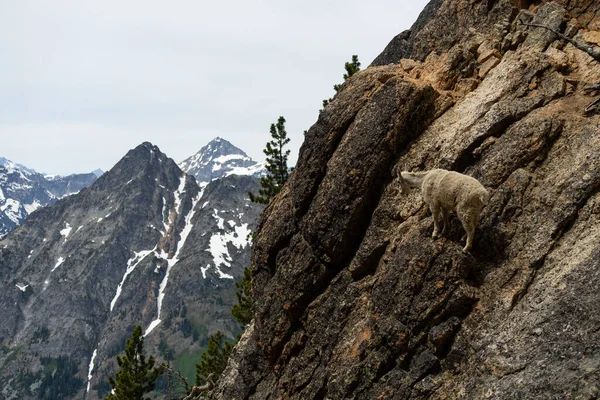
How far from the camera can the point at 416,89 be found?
805 inches

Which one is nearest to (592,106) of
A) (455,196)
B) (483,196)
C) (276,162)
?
(483,196)

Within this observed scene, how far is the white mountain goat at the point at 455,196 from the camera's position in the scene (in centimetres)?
1466

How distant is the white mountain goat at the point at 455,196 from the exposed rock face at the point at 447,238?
37.5 inches

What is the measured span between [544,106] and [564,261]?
7291mm

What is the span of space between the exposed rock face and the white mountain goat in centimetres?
95

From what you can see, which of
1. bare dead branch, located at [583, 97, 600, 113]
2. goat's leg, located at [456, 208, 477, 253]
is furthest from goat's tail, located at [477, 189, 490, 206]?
bare dead branch, located at [583, 97, 600, 113]

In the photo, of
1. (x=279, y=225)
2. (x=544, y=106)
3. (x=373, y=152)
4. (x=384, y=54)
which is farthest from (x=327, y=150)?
(x=384, y=54)

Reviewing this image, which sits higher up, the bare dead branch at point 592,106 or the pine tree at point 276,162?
the pine tree at point 276,162

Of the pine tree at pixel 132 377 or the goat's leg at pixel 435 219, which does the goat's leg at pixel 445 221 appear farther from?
the pine tree at pixel 132 377

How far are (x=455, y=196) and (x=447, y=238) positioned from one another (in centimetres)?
181

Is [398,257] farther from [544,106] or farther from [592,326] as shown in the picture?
[544,106]

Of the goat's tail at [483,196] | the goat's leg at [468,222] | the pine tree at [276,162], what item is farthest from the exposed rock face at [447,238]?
the pine tree at [276,162]

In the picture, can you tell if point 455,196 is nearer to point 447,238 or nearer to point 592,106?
point 447,238

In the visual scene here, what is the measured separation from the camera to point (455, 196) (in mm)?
15234
